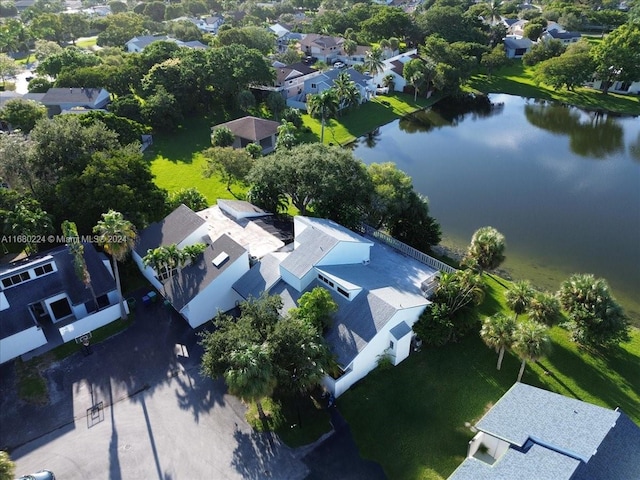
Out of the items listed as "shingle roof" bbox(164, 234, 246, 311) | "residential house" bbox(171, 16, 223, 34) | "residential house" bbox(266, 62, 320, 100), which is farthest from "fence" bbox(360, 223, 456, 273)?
"residential house" bbox(171, 16, 223, 34)

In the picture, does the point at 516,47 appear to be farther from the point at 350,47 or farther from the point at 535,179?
the point at 535,179

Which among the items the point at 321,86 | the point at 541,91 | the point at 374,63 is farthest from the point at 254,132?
the point at 541,91

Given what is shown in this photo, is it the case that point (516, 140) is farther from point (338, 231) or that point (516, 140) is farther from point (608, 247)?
point (338, 231)

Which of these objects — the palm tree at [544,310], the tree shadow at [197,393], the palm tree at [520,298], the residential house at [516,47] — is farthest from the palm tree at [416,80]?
the tree shadow at [197,393]

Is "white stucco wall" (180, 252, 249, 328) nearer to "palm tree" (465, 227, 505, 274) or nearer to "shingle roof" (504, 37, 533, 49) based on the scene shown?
"palm tree" (465, 227, 505, 274)

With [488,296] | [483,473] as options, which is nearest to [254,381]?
[483,473]

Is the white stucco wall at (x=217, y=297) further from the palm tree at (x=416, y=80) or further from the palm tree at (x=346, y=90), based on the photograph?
the palm tree at (x=416, y=80)
